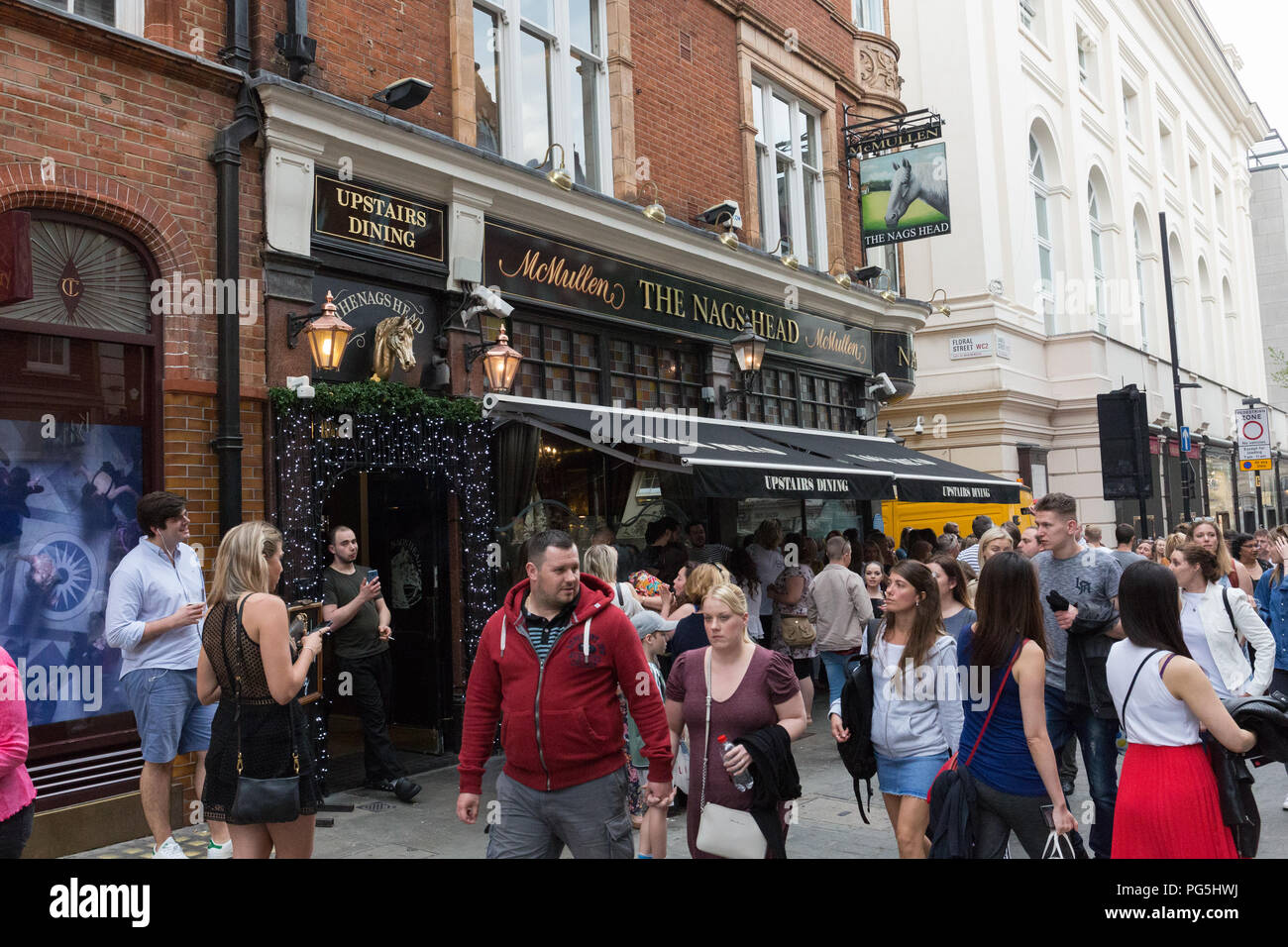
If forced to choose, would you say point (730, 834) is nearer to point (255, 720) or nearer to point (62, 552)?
point (255, 720)

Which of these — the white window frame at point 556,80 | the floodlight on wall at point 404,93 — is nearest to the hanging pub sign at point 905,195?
the white window frame at point 556,80

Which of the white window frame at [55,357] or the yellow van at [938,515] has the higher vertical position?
the white window frame at [55,357]

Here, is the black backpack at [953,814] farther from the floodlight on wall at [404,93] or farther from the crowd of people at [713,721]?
the floodlight on wall at [404,93]

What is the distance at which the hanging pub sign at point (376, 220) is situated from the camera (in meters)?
8.00

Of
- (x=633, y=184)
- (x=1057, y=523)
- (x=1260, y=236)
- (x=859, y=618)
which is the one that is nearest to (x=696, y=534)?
(x=859, y=618)

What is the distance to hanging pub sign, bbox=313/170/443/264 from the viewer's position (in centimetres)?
800

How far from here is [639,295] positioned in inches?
448

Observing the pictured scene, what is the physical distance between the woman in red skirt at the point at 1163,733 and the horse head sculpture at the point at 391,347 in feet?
19.6

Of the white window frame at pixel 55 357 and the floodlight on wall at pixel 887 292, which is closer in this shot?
the white window frame at pixel 55 357

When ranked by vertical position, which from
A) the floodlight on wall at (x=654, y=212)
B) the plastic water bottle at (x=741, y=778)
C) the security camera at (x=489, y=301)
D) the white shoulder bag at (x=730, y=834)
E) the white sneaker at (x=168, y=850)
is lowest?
the white sneaker at (x=168, y=850)

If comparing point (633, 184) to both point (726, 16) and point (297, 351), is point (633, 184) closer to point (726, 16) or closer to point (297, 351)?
point (726, 16)

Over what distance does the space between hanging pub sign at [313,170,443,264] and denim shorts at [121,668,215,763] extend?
12.1ft

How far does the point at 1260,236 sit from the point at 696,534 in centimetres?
5572

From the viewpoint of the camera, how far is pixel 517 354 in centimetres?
909
